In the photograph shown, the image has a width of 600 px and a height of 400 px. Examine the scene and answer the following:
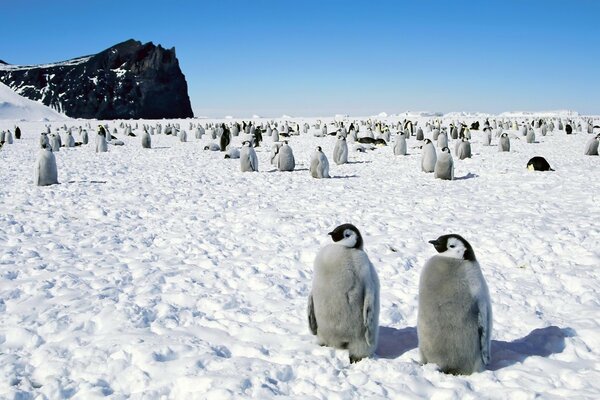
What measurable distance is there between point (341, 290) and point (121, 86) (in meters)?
93.0

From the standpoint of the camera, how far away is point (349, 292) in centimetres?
402

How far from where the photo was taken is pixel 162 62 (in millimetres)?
90562

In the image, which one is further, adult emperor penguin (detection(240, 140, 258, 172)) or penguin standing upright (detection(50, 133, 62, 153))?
penguin standing upright (detection(50, 133, 62, 153))

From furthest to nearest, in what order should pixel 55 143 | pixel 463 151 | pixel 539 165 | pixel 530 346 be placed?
pixel 55 143 < pixel 463 151 < pixel 539 165 < pixel 530 346

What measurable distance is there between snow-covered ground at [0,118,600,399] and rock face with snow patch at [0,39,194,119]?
80.4 meters

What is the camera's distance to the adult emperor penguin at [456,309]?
12.3ft

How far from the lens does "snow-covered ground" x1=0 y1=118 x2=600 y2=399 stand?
3848 mm

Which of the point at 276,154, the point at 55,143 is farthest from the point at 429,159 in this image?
the point at 55,143

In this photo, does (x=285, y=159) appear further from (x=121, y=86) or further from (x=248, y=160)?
(x=121, y=86)

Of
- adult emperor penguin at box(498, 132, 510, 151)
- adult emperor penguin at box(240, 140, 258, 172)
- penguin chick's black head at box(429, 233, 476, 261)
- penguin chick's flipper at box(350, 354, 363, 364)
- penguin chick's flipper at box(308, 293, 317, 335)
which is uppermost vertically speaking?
adult emperor penguin at box(498, 132, 510, 151)

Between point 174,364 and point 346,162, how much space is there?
16031 millimetres

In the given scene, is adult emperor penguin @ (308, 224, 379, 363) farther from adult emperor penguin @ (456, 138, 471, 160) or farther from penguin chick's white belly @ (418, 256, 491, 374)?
adult emperor penguin @ (456, 138, 471, 160)

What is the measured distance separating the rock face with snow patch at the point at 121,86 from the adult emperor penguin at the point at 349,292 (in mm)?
90397

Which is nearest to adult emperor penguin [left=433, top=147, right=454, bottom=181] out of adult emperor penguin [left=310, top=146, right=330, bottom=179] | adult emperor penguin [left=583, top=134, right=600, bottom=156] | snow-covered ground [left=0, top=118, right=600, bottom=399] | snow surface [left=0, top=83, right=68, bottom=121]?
snow-covered ground [left=0, top=118, right=600, bottom=399]
